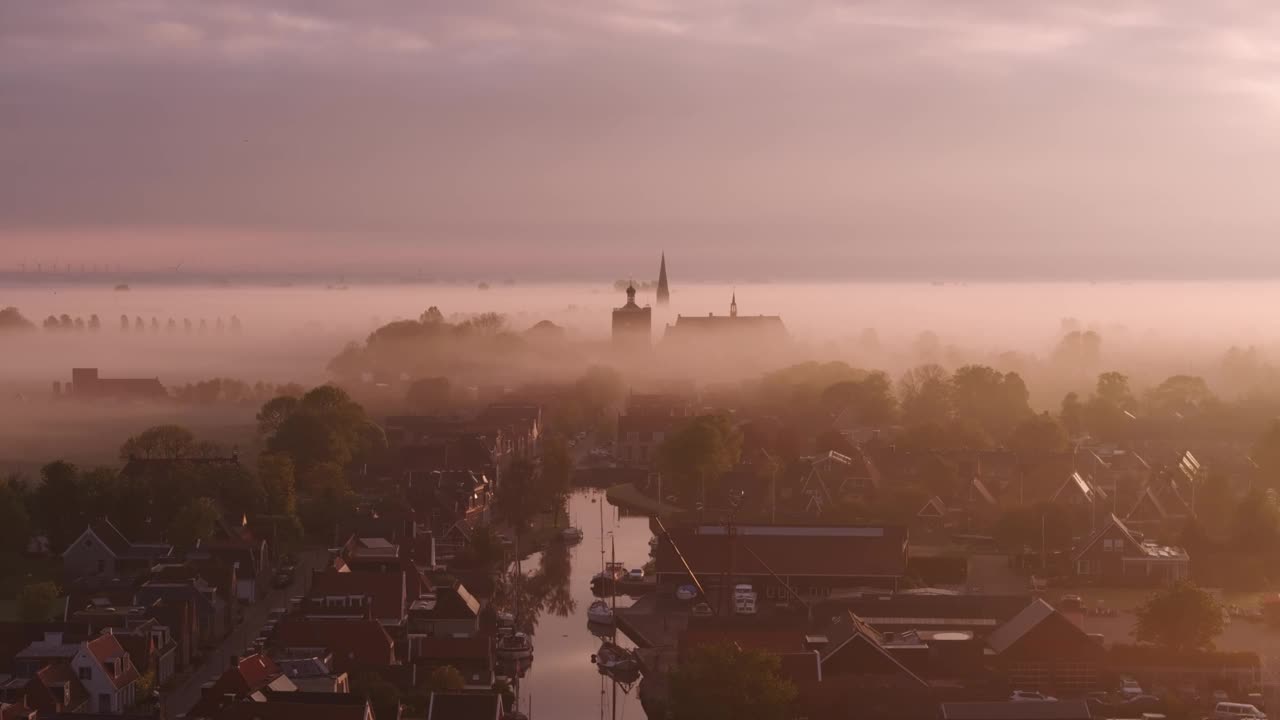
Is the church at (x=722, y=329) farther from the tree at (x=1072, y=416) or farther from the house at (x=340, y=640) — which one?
the house at (x=340, y=640)

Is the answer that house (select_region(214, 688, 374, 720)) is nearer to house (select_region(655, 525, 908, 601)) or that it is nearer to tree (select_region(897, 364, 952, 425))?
house (select_region(655, 525, 908, 601))

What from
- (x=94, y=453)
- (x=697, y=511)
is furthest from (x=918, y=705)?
(x=94, y=453)

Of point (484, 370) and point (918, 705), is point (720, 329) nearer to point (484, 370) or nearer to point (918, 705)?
point (484, 370)

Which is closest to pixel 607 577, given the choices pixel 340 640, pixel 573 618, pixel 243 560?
pixel 573 618

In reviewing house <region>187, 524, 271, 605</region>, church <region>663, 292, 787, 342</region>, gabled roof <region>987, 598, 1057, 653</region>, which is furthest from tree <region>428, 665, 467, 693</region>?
church <region>663, 292, 787, 342</region>

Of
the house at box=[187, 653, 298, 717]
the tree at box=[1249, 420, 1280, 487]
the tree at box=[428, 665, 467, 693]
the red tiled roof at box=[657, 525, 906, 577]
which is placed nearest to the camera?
the house at box=[187, 653, 298, 717]

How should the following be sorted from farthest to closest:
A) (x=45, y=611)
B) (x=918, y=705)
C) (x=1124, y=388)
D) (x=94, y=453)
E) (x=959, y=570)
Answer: (x=1124, y=388), (x=94, y=453), (x=959, y=570), (x=45, y=611), (x=918, y=705)

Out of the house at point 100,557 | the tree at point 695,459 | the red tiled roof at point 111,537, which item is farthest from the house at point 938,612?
the tree at point 695,459
